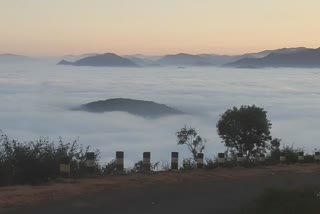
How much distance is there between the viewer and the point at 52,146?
11.9 metres

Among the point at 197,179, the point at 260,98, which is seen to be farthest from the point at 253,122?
the point at 260,98

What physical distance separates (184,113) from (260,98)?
3091 cm

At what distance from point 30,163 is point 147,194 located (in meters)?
2.44

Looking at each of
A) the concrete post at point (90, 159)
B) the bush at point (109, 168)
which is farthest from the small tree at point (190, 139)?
the concrete post at point (90, 159)

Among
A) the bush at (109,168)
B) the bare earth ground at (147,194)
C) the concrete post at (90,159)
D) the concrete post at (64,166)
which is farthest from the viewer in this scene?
the bush at (109,168)

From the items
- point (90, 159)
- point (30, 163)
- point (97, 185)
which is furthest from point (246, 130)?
point (97, 185)

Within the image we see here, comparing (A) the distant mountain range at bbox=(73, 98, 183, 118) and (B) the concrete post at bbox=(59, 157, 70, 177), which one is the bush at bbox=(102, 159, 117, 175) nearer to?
(B) the concrete post at bbox=(59, 157, 70, 177)

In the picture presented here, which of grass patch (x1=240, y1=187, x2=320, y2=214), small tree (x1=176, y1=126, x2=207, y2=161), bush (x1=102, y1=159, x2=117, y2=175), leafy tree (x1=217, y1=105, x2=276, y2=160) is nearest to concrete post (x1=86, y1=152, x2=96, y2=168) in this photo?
bush (x1=102, y1=159, x2=117, y2=175)

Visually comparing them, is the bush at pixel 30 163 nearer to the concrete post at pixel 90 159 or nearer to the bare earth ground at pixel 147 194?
the concrete post at pixel 90 159

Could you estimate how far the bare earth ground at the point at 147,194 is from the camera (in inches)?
307

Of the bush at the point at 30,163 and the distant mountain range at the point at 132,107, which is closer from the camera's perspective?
the bush at the point at 30,163

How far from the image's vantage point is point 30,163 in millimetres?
10250

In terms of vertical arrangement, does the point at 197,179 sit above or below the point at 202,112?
below

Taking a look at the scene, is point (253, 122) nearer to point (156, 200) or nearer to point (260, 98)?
point (156, 200)
